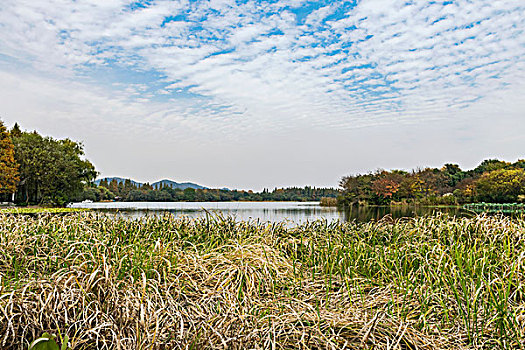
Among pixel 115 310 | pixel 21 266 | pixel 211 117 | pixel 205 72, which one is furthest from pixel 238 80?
pixel 115 310

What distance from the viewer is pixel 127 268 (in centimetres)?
310

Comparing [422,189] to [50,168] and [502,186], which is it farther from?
[50,168]

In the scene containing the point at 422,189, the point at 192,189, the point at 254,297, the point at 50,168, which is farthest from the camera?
the point at 192,189

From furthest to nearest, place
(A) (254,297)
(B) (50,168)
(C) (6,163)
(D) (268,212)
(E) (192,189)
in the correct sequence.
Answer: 1. (E) (192,189)
2. (B) (50,168)
3. (C) (6,163)
4. (D) (268,212)
5. (A) (254,297)

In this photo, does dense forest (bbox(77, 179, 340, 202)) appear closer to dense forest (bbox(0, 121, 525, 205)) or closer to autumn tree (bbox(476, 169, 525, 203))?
dense forest (bbox(0, 121, 525, 205))

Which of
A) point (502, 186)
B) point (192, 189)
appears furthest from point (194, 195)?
point (502, 186)

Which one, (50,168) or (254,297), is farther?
(50,168)

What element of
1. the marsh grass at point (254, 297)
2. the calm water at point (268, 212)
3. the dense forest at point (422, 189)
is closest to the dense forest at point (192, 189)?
the dense forest at point (422, 189)

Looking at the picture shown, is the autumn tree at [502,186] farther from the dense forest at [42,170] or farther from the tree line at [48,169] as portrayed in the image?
the tree line at [48,169]

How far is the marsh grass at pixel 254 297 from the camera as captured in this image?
2277 mm

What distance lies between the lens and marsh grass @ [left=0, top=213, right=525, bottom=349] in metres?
2.28

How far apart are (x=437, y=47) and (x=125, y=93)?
761cm

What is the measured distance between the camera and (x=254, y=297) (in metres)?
2.98

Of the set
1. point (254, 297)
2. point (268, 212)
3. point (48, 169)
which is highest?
point (48, 169)
